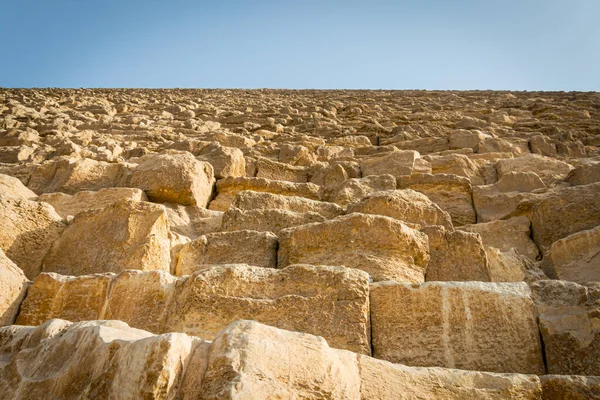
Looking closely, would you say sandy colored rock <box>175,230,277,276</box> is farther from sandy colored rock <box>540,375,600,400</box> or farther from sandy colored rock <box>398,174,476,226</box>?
sandy colored rock <box>398,174,476,226</box>

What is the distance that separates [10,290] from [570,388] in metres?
2.41

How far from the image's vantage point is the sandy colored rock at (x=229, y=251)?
297 centimetres

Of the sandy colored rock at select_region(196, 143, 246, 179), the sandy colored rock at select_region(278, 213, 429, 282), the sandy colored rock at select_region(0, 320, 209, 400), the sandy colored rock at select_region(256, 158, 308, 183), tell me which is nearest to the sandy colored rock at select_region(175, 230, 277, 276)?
the sandy colored rock at select_region(278, 213, 429, 282)

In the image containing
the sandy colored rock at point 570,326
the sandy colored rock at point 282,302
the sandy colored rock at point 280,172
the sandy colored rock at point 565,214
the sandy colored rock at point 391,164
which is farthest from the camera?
the sandy colored rock at point 280,172

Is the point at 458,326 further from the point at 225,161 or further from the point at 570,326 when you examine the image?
the point at 225,161

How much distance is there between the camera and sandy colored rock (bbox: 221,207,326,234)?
136 inches

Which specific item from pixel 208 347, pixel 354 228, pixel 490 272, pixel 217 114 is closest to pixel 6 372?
pixel 208 347

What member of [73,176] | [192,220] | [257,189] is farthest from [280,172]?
[73,176]

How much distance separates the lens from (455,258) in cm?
287

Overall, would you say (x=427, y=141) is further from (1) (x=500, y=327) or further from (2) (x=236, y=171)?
(1) (x=500, y=327)

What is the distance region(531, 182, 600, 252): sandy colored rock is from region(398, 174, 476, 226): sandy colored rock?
0.64 metres

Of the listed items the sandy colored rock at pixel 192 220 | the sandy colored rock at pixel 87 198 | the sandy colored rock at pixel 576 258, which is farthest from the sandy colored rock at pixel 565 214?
the sandy colored rock at pixel 87 198

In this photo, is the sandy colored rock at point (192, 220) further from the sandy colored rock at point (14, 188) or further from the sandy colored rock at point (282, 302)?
the sandy colored rock at point (282, 302)

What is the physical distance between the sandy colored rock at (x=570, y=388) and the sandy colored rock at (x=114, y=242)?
202 cm
